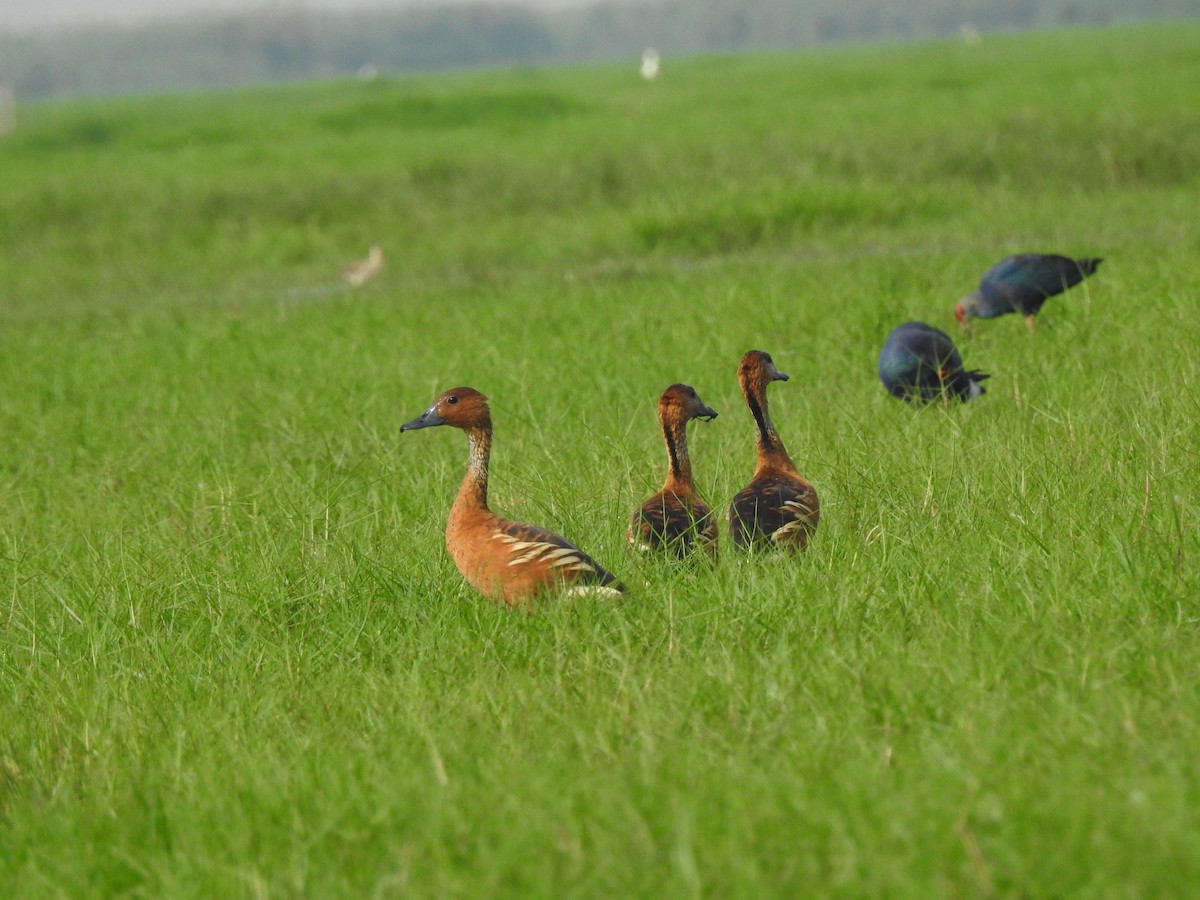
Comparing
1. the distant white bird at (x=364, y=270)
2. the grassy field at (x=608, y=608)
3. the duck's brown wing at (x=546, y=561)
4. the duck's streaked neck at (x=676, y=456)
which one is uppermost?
the duck's streaked neck at (x=676, y=456)

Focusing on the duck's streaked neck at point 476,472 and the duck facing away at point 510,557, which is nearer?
the duck facing away at point 510,557

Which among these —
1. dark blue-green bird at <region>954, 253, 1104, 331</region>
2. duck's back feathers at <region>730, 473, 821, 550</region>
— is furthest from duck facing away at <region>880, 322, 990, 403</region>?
duck's back feathers at <region>730, 473, 821, 550</region>

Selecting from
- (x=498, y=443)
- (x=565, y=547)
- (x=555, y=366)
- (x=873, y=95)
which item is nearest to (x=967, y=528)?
(x=565, y=547)

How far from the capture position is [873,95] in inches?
1049

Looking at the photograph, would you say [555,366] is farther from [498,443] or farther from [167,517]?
[167,517]

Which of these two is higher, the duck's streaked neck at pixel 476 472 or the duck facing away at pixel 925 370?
the duck's streaked neck at pixel 476 472

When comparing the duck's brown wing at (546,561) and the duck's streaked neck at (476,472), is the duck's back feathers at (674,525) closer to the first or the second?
the duck's brown wing at (546,561)

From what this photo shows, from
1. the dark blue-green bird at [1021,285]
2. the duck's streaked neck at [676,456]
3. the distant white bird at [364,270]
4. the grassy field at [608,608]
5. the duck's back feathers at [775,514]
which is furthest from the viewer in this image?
the distant white bird at [364,270]

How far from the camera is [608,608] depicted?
161 inches

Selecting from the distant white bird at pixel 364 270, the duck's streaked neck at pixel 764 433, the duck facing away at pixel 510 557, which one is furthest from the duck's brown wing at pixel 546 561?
the distant white bird at pixel 364 270

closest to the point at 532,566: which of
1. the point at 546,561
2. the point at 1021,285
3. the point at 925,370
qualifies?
the point at 546,561

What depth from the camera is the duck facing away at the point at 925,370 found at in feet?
21.1

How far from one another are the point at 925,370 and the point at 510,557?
2.86 m

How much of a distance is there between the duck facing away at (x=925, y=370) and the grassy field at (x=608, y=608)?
0.11m
